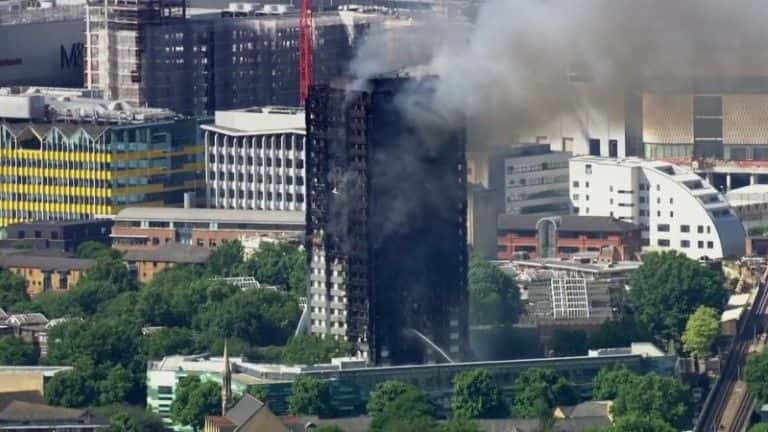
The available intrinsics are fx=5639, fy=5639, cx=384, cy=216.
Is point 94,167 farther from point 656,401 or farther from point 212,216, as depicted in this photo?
point 656,401

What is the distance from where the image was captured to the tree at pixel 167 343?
8362 centimetres

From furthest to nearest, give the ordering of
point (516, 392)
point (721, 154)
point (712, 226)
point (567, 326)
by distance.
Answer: point (721, 154), point (712, 226), point (567, 326), point (516, 392)

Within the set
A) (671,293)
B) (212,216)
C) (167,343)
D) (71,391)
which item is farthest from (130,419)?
(212,216)

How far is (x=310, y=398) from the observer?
260 ft

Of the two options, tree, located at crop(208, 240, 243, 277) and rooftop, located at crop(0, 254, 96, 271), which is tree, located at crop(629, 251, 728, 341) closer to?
tree, located at crop(208, 240, 243, 277)

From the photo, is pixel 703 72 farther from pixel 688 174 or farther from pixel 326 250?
pixel 688 174

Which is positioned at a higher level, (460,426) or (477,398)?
(477,398)

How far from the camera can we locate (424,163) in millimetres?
81812

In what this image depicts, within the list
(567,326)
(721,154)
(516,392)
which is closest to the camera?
(516,392)

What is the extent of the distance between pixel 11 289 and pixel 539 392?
15604mm

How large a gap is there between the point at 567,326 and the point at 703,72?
5.21 m

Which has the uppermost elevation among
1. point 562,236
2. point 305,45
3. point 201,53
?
point 305,45

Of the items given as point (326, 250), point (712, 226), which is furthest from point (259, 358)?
point (712, 226)

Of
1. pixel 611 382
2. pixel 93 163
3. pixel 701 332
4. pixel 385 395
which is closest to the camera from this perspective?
pixel 385 395
